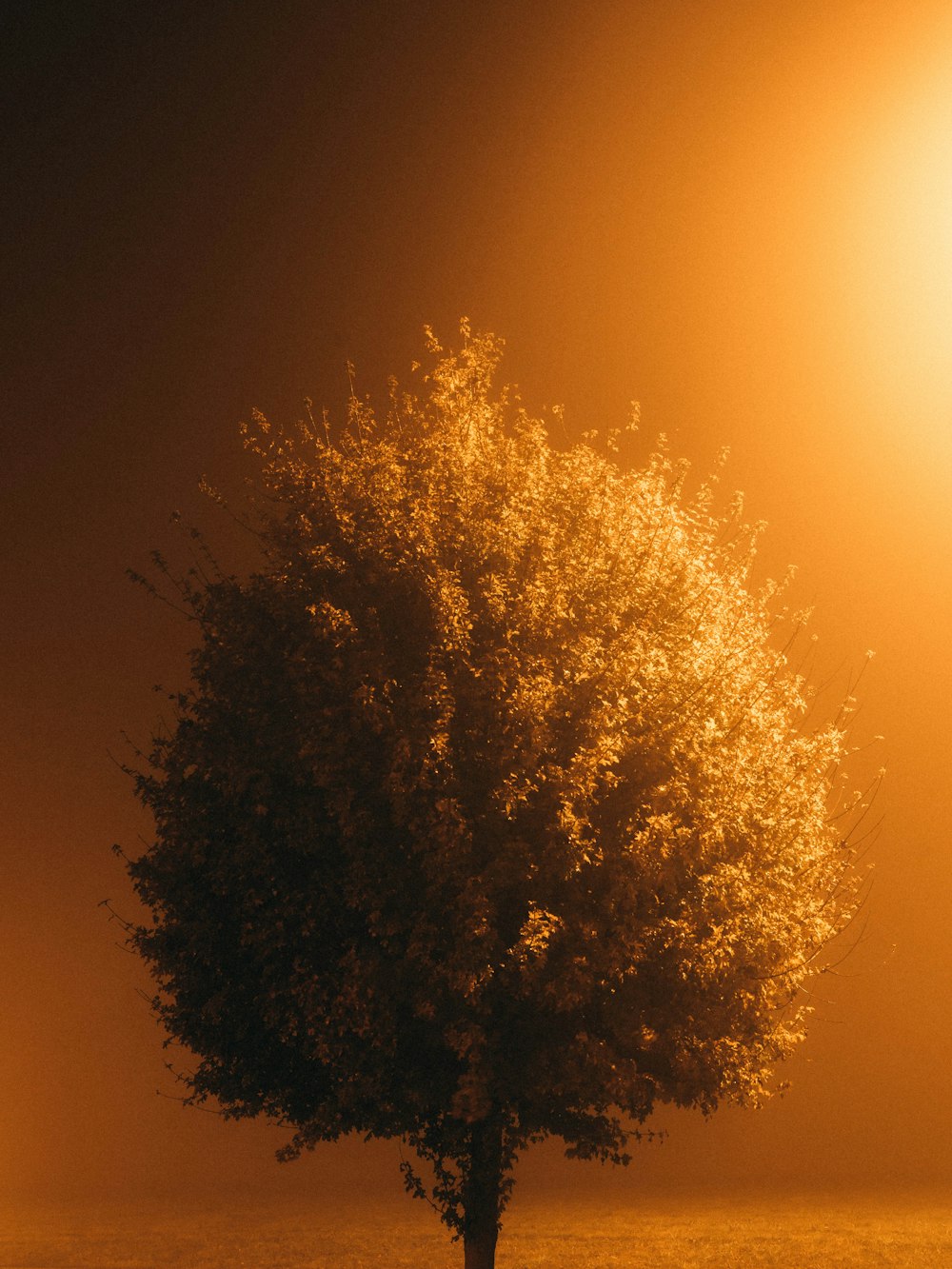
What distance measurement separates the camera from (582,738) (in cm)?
1120

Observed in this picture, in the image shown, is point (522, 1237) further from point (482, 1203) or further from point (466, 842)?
point (466, 842)

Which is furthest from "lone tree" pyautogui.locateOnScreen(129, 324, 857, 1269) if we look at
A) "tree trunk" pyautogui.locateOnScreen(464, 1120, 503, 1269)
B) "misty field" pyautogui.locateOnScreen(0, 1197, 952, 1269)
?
"misty field" pyautogui.locateOnScreen(0, 1197, 952, 1269)

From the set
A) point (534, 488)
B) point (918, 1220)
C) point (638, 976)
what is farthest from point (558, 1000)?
point (918, 1220)

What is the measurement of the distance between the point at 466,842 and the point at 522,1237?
1050 cm

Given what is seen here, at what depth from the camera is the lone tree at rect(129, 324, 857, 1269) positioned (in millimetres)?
10516

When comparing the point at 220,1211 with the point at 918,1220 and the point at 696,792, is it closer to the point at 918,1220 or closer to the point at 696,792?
the point at 918,1220

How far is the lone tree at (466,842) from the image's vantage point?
1052 centimetres

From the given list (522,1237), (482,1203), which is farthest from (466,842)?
(522,1237)

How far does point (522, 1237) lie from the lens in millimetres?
17797

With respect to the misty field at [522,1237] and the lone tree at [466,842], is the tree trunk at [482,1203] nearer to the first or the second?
the lone tree at [466,842]

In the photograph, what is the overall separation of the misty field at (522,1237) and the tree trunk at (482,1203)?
456 centimetres

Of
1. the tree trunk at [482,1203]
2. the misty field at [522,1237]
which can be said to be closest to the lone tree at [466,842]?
the tree trunk at [482,1203]

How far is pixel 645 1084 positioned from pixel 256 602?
6113 mm

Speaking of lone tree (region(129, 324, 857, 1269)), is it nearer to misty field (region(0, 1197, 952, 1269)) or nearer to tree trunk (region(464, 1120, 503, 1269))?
tree trunk (region(464, 1120, 503, 1269))
